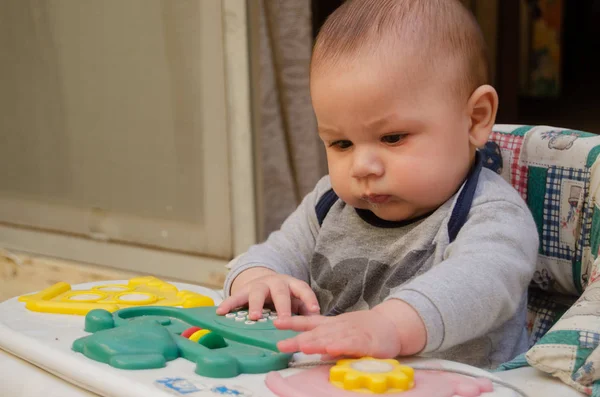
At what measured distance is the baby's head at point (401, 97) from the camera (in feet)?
2.43

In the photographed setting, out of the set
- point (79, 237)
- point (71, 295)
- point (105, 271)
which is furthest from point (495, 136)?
point (79, 237)

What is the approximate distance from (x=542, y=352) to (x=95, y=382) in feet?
1.17

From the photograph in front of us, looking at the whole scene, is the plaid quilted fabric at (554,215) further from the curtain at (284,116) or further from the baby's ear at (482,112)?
the curtain at (284,116)

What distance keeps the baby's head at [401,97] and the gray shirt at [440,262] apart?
0.12ft

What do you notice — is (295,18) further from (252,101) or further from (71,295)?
(71,295)

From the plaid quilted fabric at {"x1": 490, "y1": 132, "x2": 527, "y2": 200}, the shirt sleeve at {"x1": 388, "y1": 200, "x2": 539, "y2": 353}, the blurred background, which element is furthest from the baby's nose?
the blurred background

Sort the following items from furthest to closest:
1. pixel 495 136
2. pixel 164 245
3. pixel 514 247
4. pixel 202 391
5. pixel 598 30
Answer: pixel 598 30 < pixel 164 245 < pixel 495 136 < pixel 514 247 < pixel 202 391

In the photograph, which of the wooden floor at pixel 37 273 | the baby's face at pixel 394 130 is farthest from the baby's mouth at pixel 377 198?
the wooden floor at pixel 37 273

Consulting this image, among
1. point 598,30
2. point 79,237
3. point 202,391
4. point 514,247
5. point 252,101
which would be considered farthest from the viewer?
point 598,30

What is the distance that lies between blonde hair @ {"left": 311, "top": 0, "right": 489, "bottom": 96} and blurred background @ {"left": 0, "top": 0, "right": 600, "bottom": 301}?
2.35 ft

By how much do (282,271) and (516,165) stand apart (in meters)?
0.29

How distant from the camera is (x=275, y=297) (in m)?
0.73

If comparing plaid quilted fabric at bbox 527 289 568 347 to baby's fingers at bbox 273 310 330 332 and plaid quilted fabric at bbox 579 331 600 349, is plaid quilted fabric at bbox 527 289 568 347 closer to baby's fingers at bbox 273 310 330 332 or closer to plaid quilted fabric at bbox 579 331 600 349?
plaid quilted fabric at bbox 579 331 600 349

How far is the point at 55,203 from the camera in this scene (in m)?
1.89
